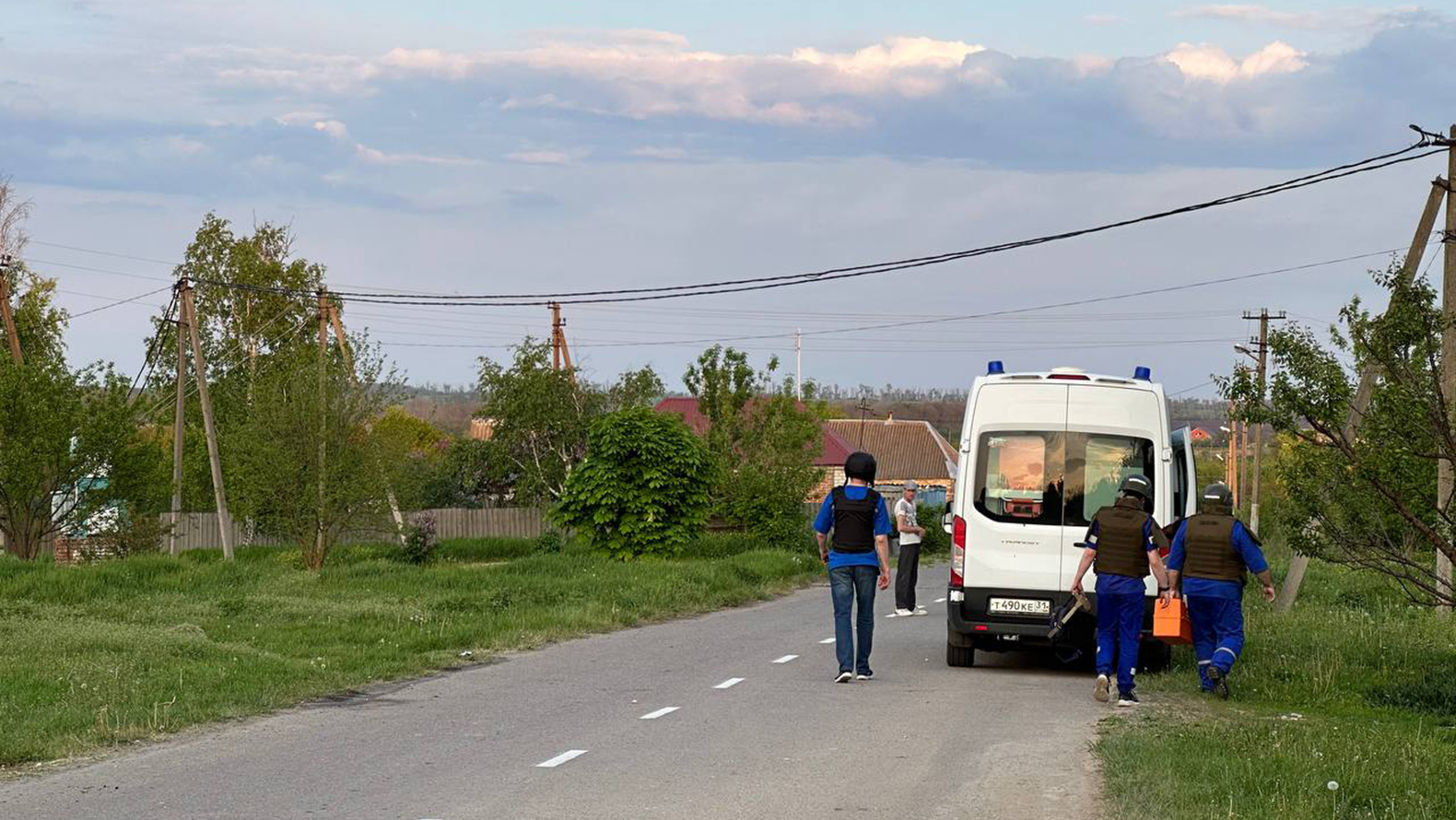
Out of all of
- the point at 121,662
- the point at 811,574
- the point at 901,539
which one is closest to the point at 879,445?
the point at 811,574

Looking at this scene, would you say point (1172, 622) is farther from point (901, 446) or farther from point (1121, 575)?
point (901, 446)

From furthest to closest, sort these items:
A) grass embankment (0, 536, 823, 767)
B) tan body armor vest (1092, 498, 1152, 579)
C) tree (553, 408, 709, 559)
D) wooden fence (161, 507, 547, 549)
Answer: wooden fence (161, 507, 547, 549)
tree (553, 408, 709, 559)
tan body armor vest (1092, 498, 1152, 579)
grass embankment (0, 536, 823, 767)

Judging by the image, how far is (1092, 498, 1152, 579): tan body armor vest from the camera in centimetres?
1335

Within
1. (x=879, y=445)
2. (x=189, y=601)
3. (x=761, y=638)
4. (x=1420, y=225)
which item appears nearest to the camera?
(x=761, y=638)

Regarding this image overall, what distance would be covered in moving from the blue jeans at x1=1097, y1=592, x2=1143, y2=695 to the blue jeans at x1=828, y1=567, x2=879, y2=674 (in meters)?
1.98

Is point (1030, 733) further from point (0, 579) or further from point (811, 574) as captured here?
point (811, 574)

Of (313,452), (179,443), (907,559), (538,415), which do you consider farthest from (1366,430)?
(538,415)

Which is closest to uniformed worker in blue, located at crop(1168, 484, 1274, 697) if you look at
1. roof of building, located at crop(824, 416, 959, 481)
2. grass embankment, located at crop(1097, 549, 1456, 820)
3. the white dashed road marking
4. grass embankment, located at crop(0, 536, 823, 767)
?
grass embankment, located at crop(1097, 549, 1456, 820)

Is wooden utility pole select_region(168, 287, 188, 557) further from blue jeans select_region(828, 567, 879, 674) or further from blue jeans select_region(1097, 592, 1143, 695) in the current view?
blue jeans select_region(1097, 592, 1143, 695)

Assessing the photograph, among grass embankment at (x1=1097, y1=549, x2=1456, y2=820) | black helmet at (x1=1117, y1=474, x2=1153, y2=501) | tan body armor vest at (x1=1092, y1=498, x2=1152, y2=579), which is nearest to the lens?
grass embankment at (x1=1097, y1=549, x2=1456, y2=820)

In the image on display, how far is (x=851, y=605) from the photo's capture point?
1429cm

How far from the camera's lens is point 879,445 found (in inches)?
4488

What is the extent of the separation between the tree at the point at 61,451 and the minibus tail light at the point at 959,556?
2243cm

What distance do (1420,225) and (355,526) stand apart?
72.3 ft
